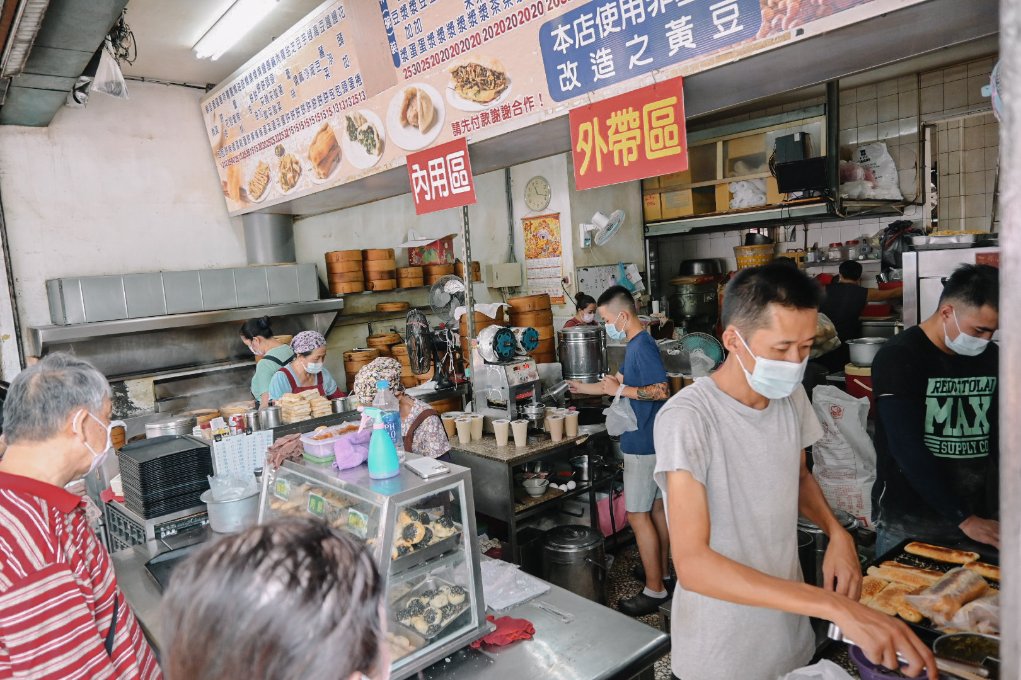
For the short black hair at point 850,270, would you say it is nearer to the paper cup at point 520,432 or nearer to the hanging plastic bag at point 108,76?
the paper cup at point 520,432

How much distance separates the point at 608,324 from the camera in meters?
4.07

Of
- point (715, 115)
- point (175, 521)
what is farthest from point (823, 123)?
point (175, 521)

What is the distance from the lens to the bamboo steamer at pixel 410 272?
7.35 m

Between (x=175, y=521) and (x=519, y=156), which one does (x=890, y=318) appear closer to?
(x=519, y=156)

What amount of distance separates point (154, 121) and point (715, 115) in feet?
21.2

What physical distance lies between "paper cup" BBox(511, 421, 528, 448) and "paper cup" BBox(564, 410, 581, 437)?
0.28m

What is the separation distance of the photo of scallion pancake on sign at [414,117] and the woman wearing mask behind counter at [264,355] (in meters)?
1.92

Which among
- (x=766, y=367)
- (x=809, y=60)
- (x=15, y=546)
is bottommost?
(x=15, y=546)

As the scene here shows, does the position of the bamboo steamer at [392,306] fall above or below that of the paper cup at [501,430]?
above

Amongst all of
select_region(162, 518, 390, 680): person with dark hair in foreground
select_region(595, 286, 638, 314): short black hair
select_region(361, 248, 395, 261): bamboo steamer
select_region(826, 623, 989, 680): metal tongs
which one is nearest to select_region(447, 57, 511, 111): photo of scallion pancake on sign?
select_region(595, 286, 638, 314): short black hair

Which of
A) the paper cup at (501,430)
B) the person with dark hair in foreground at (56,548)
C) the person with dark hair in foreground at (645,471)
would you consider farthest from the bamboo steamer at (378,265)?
the person with dark hair in foreground at (56,548)

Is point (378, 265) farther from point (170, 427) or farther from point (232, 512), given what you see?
point (232, 512)

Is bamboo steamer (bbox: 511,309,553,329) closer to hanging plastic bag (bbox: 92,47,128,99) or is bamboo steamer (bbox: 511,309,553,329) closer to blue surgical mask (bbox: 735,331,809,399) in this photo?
hanging plastic bag (bbox: 92,47,128,99)

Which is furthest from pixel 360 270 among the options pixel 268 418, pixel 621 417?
pixel 621 417
